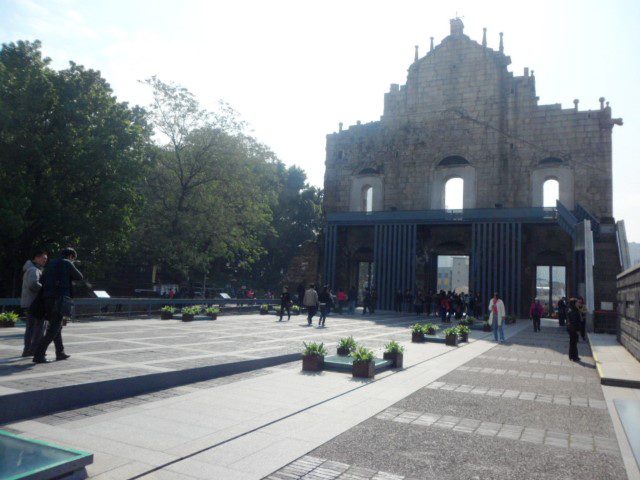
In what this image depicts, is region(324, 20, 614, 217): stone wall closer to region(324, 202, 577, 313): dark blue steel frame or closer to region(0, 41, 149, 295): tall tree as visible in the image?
region(324, 202, 577, 313): dark blue steel frame

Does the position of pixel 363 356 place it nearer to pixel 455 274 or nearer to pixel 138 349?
pixel 138 349

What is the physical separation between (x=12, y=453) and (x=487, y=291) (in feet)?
97.6

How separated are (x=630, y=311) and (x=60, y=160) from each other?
20.4 m

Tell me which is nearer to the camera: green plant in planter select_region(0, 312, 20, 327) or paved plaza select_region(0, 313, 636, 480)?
paved plaza select_region(0, 313, 636, 480)

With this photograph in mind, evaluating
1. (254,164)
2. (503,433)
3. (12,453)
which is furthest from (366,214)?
(12,453)

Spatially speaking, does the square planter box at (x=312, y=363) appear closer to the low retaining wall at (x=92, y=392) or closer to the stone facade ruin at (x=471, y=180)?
the low retaining wall at (x=92, y=392)

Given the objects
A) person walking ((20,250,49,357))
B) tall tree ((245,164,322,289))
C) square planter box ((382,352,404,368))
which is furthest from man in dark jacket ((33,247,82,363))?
tall tree ((245,164,322,289))

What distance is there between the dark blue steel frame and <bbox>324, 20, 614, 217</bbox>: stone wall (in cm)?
222

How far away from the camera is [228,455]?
14.6 ft

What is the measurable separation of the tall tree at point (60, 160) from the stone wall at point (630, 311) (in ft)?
62.4

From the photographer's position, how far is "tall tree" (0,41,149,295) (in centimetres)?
1877

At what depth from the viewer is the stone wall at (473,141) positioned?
3131 centimetres

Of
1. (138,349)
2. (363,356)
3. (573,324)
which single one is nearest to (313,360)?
(363,356)

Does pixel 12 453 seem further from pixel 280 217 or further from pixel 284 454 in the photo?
pixel 280 217
